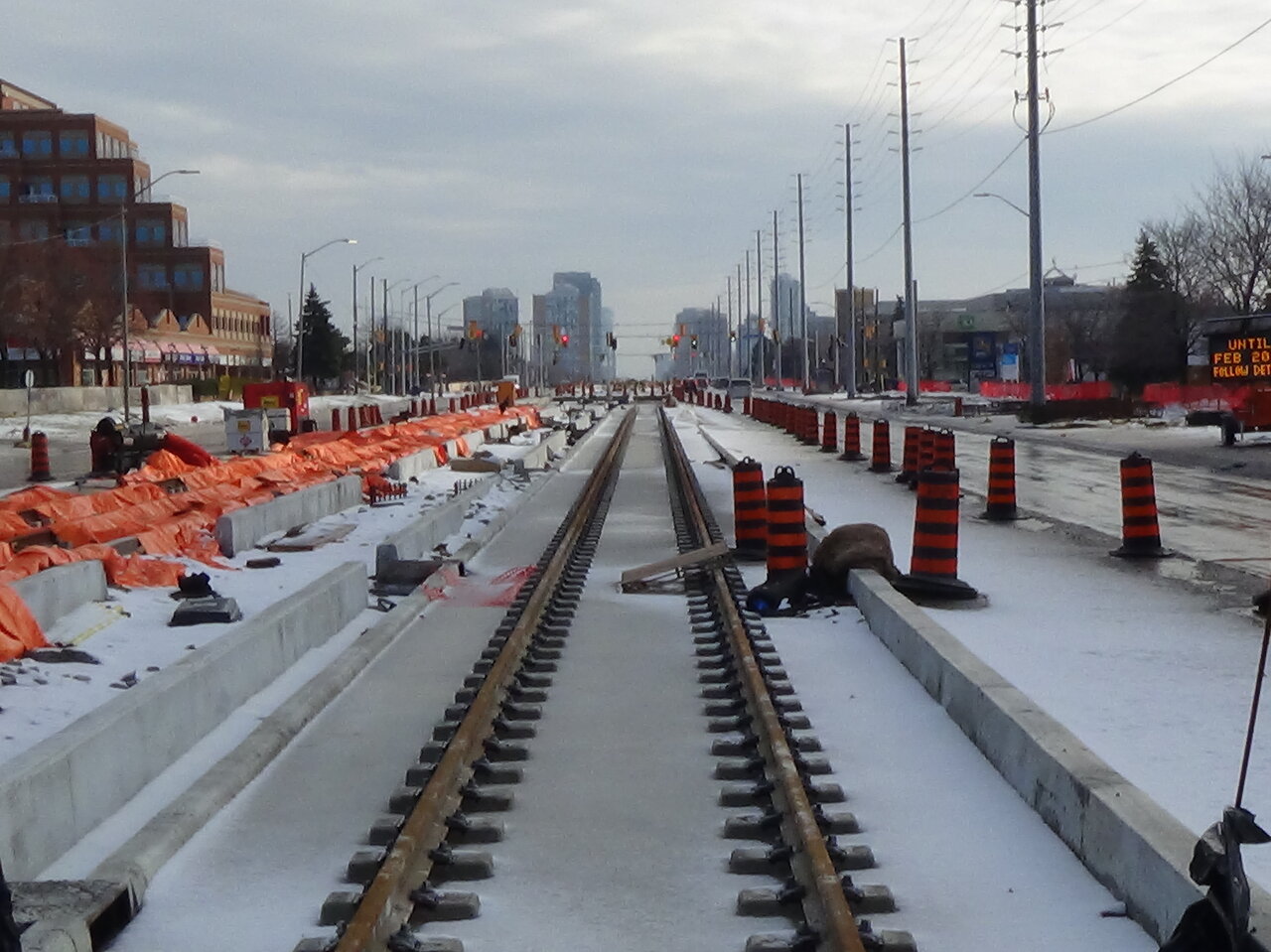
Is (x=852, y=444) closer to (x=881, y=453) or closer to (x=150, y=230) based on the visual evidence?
(x=881, y=453)

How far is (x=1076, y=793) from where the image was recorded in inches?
277

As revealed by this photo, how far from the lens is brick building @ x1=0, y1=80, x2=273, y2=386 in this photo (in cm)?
10194

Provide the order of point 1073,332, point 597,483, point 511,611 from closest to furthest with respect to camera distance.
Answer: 1. point 511,611
2. point 597,483
3. point 1073,332

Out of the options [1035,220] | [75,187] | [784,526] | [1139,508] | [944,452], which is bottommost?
[1139,508]

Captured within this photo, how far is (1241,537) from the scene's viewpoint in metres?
20.8

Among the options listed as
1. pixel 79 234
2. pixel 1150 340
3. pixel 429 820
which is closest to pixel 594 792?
pixel 429 820

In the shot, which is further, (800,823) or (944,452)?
(944,452)

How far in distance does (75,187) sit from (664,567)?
114m

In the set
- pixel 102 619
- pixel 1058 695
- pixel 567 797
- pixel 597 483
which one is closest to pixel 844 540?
pixel 1058 695

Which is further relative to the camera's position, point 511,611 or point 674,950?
point 511,611

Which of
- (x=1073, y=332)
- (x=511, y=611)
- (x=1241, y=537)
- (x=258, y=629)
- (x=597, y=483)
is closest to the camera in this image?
(x=258, y=629)

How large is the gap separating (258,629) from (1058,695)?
5.13 metres

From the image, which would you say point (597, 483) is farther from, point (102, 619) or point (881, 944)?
point (881, 944)

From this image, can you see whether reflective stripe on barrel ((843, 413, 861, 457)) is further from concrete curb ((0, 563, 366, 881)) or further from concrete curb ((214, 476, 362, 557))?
concrete curb ((0, 563, 366, 881))
